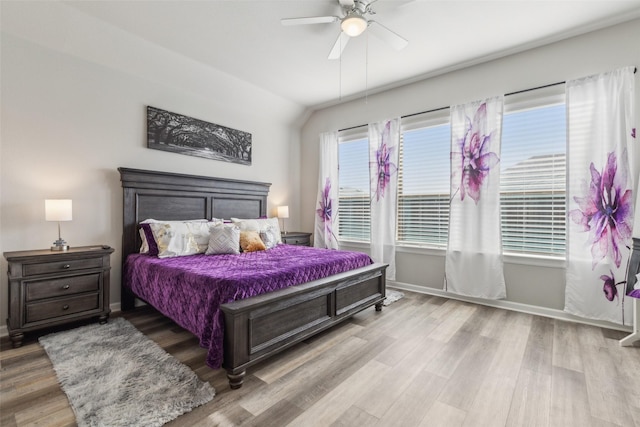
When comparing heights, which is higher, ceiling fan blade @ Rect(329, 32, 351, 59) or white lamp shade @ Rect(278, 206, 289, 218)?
ceiling fan blade @ Rect(329, 32, 351, 59)

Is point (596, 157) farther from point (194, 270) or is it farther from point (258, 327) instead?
point (194, 270)

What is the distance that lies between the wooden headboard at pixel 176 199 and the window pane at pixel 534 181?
11.3 ft

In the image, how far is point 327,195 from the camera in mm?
4922

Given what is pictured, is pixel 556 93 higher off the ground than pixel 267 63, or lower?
lower

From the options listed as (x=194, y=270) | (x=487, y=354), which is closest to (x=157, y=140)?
(x=194, y=270)

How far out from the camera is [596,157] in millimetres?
2789

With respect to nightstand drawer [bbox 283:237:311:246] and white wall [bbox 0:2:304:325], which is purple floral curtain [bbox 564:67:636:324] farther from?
white wall [bbox 0:2:304:325]

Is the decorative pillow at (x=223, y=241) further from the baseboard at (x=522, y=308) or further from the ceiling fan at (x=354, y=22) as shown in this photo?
the baseboard at (x=522, y=308)

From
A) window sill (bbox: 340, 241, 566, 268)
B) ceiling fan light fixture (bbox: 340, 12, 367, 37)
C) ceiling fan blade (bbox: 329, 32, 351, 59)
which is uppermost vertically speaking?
ceiling fan blade (bbox: 329, 32, 351, 59)

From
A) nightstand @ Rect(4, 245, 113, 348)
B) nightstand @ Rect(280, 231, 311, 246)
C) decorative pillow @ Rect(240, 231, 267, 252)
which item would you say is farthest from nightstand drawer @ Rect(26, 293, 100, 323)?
nightstand @ Rect(280, 231, 311, 246)

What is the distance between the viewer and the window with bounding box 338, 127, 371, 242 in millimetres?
4602

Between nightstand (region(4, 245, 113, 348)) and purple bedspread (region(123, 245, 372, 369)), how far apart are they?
337mm

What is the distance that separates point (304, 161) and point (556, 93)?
12.1 feet

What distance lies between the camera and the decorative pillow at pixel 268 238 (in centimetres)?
369
